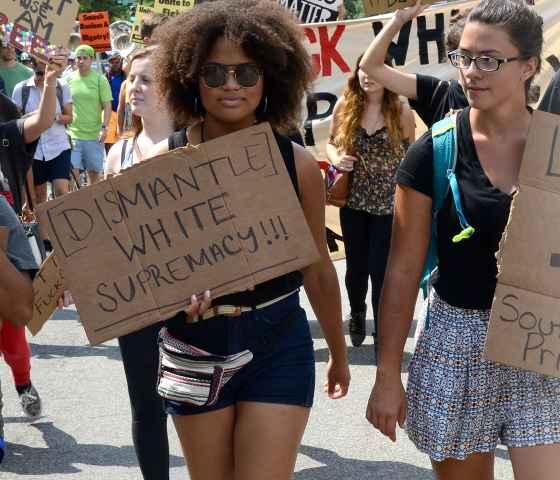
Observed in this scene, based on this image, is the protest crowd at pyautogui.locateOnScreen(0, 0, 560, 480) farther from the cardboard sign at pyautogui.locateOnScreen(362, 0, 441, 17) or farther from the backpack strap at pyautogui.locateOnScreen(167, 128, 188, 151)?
the cardboard sign at pyautogui.locateOnScreen(362, 0, 441, 17)

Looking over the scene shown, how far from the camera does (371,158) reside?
21.7ft

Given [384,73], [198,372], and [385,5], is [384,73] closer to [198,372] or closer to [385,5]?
[385,5]

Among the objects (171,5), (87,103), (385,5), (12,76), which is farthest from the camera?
(87,103)

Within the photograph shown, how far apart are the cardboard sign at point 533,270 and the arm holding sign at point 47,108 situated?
2818mm

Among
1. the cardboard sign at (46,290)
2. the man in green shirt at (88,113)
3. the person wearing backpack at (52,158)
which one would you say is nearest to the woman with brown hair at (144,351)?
the cardboard sign at (46,290)

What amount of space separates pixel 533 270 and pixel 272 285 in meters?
0.77

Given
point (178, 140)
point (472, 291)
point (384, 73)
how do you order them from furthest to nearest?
point (384, 73), point (178, 140), point (472, 291)

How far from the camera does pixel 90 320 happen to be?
3102 millimetres

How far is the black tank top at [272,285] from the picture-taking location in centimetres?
320

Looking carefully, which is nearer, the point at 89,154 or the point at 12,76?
the point at 12,76

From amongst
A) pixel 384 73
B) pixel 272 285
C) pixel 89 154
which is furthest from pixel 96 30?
pixel 272 285

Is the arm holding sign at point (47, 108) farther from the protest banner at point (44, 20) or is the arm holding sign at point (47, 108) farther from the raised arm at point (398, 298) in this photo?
the raised arm at point (398, 298)

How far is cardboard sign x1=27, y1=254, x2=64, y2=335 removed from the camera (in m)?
3.53

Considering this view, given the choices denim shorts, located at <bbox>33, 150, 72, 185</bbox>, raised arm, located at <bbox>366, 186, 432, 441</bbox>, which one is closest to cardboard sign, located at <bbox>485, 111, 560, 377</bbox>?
raised arm, located at <bbox>366, 186, 432, 441</bbox>
